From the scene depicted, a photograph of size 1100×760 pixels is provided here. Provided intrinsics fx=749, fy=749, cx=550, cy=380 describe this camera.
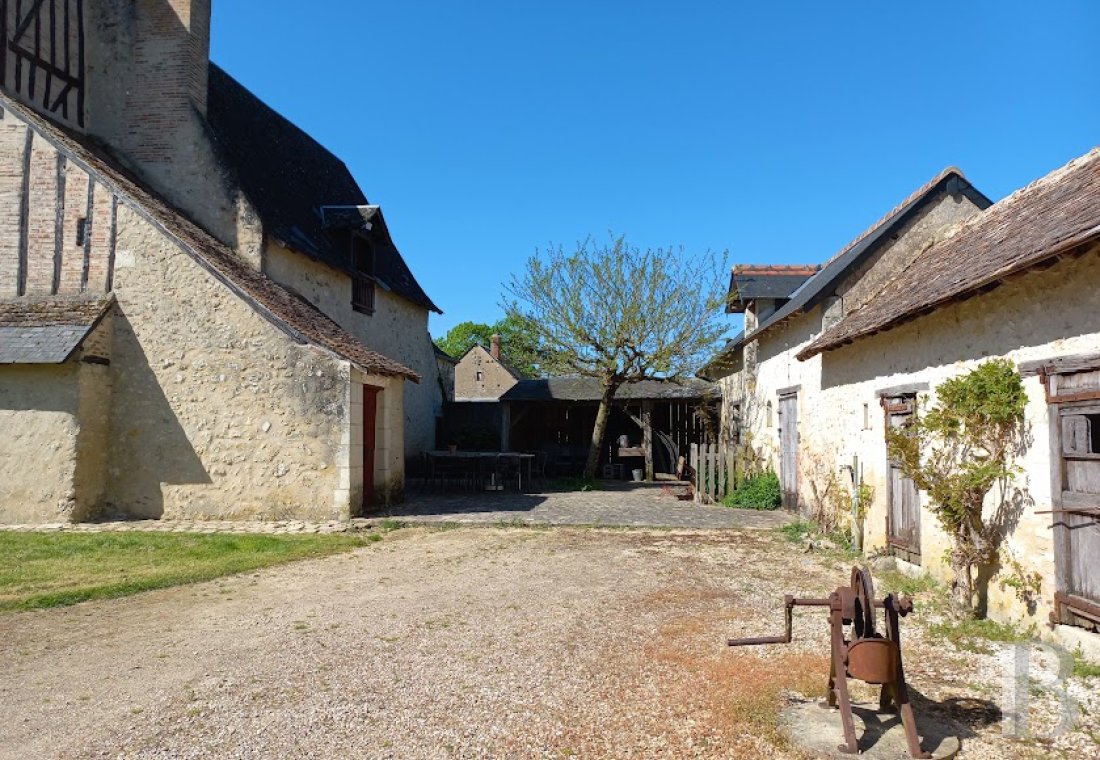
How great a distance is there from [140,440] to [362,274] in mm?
5951

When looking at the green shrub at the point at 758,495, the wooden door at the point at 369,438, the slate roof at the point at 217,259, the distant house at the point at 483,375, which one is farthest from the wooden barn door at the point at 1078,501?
the distant house at the point at 483,375

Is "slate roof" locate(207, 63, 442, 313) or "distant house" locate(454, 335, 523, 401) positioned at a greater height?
"slate roof" locate(207, 63, 442, 313)

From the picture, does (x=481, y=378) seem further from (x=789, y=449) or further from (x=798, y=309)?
(x=798, y=309)

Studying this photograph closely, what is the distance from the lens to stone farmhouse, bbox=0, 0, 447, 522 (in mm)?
10453

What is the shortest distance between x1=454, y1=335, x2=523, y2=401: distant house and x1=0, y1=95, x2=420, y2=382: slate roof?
80.1 feet

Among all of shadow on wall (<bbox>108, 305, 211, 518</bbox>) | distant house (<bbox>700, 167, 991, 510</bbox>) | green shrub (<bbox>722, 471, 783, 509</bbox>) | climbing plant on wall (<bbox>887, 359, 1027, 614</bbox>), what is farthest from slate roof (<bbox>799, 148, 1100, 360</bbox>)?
shadow on wall (<bbox>108, 305, 211, 518</bbox>)

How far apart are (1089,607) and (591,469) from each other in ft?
46.1

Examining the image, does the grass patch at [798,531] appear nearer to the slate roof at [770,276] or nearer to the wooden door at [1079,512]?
the wooden door at [1079,512]

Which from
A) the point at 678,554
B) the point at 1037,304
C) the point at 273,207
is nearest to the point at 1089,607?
the point at 1037,304

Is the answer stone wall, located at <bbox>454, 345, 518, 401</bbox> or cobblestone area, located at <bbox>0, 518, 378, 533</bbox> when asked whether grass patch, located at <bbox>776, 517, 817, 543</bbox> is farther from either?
stone wall, located at <bbox>454, 345, 518, 401</bbox>

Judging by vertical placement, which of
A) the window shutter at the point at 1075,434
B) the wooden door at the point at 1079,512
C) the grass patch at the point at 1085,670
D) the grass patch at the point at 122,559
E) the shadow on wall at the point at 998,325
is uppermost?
the shadow on wall at the point at 998,325

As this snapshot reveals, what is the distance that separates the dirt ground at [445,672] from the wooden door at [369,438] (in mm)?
4402

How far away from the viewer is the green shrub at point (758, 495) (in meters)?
13.0

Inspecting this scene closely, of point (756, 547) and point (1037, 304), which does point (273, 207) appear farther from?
point (1037, 304)
